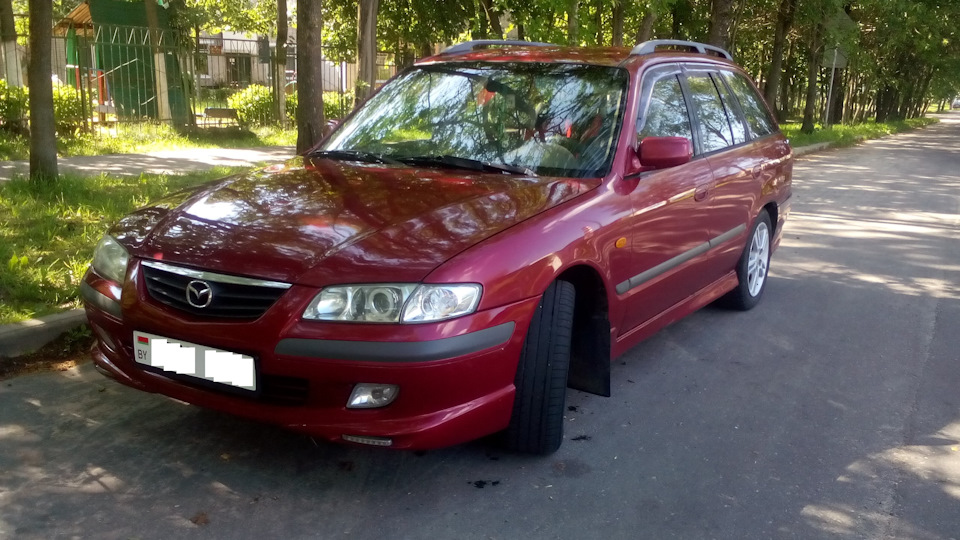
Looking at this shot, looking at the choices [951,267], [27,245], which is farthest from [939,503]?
[27,245]

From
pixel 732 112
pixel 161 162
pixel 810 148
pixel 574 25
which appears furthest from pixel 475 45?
pixel 810 148

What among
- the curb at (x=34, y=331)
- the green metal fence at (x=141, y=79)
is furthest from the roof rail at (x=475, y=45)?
the green metal fence at (x=141, y=79)

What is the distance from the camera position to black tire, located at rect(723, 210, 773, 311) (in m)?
5.74

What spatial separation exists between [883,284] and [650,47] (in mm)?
3452

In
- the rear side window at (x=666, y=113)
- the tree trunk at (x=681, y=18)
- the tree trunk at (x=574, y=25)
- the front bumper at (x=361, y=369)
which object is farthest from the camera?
the tree trunk at (x=681, y=18)

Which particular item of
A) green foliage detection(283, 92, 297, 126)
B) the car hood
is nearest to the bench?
green foliage detection(283, 92, 297, 126)

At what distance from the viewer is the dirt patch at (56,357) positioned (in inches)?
173

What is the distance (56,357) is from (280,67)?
1361 centimetres

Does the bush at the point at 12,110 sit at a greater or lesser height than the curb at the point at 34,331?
greater

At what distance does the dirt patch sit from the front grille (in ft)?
5.36

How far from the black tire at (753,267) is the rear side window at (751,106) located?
593mm

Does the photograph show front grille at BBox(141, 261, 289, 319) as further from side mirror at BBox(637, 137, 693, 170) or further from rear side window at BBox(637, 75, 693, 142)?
rear side window at BBox(637, 75, 693, 142)

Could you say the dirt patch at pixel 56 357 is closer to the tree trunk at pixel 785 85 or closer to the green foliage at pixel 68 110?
the green foliage at pixel 68 110

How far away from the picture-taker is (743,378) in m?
4.71
